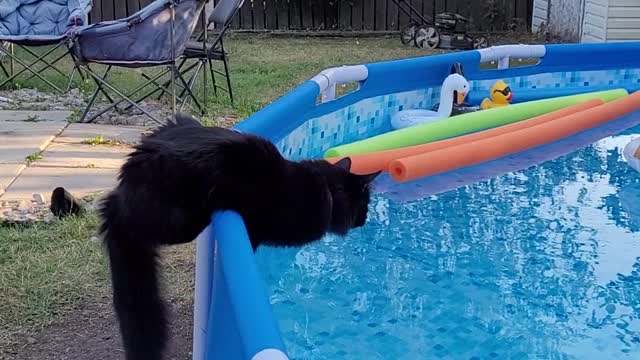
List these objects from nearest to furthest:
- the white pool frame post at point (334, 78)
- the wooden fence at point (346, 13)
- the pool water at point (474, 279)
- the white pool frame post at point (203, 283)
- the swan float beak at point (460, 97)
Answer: the white pool frame post at point (203, 283) → the pool water at point (474, 279) → the white pool frame post at point (334, 78) → the swan float beak at point (460, 97) → the wooden fence at point (346, 13)

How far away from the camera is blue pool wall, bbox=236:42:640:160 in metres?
3.66

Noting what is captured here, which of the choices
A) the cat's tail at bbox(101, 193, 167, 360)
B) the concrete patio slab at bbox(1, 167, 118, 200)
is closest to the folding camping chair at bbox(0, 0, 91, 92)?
the concrete patio slab at bbox(1, 167, 118, 200)

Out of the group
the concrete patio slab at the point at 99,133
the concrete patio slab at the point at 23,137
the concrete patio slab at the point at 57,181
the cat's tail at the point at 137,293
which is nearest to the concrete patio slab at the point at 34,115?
the concrete patio slab at the point at 23,137

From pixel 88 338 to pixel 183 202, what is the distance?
90 cm

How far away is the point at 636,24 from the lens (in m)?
8.61

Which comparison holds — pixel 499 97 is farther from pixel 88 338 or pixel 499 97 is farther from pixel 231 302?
pixel 231 302

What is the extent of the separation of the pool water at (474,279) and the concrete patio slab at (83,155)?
1452 millimetres

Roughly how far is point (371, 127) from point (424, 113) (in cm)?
33

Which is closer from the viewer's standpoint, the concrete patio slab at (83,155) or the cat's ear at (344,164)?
the cat's ear at (344,164)

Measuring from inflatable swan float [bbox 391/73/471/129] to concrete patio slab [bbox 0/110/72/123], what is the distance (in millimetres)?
2105

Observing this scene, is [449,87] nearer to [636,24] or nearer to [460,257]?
[460,257]

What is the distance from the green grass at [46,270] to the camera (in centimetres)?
276

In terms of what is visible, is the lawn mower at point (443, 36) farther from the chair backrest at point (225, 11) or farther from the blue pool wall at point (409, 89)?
the chair backrest at point (225, 11)

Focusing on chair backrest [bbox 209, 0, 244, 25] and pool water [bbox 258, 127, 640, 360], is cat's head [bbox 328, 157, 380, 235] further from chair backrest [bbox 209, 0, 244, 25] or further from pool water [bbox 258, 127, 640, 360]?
chair backrest [bbox 209, 0, 244, 25]
